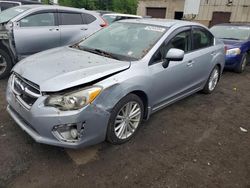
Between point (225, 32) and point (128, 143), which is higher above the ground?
point (225, 32)

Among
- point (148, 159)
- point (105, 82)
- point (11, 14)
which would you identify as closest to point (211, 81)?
point (148, 159)

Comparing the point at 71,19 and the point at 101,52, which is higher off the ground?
the point at 71,19

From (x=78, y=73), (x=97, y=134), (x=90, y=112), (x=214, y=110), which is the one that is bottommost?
(x=214, y=110)

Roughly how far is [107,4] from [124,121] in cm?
2229

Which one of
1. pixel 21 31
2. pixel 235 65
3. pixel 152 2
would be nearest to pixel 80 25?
pixel 21 31

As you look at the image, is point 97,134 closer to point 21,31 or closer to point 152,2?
point 21,31

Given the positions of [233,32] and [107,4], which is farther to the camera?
[107,4]

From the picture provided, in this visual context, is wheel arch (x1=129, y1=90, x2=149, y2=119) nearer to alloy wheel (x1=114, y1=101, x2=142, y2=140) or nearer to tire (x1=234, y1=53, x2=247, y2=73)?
alloy wheel (x1=114, y1=101, x2=142, y2=140)

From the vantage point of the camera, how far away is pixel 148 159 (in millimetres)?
2752

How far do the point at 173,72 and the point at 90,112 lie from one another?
5.31 feet

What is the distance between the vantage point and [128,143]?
3043 mm

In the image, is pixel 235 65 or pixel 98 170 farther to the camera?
pixel 235 65

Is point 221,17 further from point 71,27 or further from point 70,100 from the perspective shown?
point 70,100

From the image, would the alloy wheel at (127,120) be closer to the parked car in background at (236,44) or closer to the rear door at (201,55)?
the rear door at (201,55)
